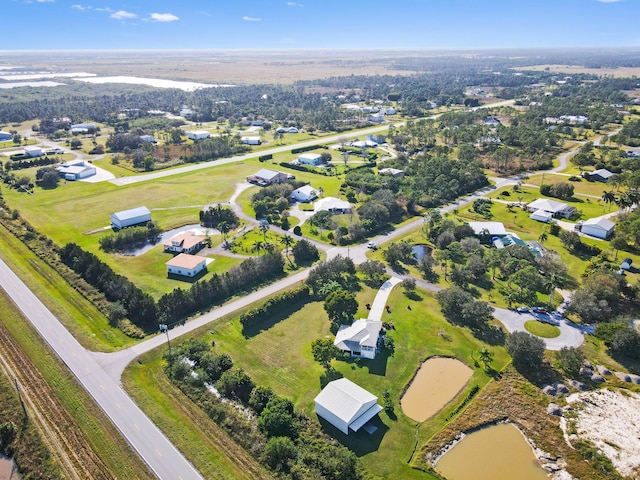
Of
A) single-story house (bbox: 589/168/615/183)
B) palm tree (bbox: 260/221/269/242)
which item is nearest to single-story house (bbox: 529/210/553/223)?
single-story house (bbox: 589/168/615/183)

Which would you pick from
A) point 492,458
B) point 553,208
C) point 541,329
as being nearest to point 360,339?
point 492,458

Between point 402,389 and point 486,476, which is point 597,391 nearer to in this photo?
point 486,476

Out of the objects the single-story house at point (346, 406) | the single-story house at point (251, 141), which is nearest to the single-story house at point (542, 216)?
the single-story house at point (346, 406)

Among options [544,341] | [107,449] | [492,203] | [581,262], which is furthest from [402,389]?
[492,203]

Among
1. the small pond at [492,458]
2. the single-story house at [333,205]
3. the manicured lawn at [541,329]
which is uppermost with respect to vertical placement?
the single-story house at [333,205]

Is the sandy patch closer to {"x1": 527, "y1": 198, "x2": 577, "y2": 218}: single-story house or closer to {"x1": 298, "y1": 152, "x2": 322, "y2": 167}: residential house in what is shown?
{"x1": 527, "y1": 198, "x2": 577, "y2": 218}: single-story house

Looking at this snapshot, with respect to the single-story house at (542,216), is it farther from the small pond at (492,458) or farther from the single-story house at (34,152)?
the single-story house at (34,152)
